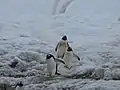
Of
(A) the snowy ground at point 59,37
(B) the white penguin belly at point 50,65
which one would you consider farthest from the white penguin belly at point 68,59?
(B) the white penguin belly at point 50,65

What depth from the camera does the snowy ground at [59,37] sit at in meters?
5.64

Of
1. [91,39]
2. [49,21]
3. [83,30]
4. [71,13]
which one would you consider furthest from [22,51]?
[71,13]

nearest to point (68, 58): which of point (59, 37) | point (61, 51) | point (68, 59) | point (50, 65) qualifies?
point (68, 59)

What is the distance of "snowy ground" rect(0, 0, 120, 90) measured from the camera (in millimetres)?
5641

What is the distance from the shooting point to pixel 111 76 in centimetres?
573

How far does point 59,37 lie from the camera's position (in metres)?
8.43

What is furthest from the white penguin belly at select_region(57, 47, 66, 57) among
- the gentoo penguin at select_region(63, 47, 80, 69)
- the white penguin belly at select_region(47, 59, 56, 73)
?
the white penguin belly at select_region(47, 59, 56, 73)

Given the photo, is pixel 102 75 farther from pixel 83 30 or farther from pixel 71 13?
pixel 71 13

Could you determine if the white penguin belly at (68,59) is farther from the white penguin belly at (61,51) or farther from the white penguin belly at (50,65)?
the white penguin belly at (50,65)

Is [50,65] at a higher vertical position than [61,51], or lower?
lower

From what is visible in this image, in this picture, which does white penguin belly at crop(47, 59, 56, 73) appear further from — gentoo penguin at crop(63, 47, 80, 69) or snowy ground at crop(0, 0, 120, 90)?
gentoo penguin at crop(63, 47, 80, 69)

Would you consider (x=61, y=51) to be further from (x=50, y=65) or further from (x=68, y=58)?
(x=50, y=65)

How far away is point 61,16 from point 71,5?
887 mm

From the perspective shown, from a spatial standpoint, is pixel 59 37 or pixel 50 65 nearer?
pixel 50 65
